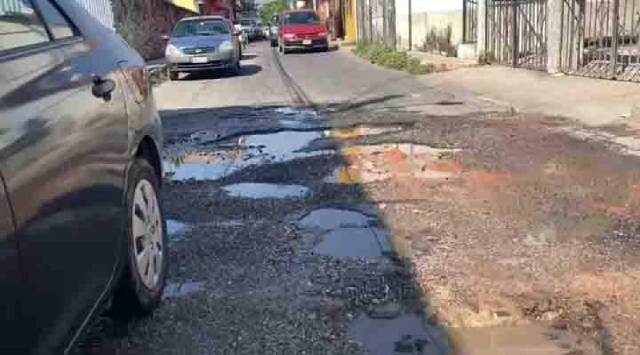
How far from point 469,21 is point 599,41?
7.39m

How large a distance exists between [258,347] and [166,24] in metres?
36.6

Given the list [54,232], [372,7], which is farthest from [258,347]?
[372,7]

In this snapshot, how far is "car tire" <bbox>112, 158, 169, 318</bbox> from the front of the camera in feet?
11.3

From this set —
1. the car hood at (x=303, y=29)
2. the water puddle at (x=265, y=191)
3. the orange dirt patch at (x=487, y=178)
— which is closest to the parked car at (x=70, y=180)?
the water puddle at (x=265, y=191)

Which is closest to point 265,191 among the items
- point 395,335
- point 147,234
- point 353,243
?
point 353,243

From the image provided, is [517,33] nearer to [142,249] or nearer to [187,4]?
[142,249]

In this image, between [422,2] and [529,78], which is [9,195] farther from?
[422,2]

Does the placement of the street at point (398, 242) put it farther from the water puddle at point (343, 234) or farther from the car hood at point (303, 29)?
the car hood at point (303, 29)

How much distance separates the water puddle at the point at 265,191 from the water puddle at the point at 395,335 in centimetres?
264

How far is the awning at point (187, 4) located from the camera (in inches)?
1709

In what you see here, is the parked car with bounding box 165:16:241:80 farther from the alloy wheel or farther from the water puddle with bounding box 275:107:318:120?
the alloy wheel

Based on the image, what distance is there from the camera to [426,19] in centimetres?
2427

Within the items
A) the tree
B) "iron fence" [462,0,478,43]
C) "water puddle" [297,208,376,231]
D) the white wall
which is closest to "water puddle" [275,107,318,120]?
"water puddle" [297,208,376,231]

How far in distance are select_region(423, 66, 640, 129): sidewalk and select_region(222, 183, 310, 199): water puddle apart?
14.1ft
